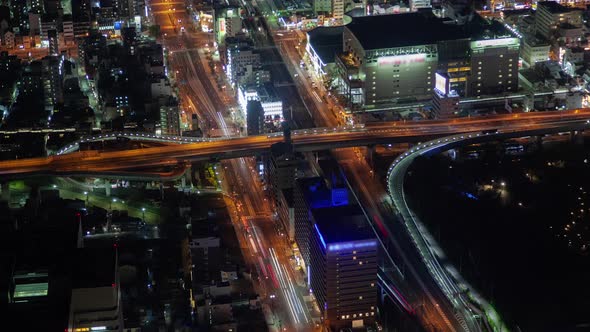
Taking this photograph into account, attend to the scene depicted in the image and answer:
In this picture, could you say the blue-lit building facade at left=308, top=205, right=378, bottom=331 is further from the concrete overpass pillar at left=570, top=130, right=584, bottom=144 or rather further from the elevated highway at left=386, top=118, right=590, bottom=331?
the concrete overpass pillar at left=570, top=130, right=584, bottom=144

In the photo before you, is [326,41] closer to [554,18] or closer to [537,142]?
[554,18]

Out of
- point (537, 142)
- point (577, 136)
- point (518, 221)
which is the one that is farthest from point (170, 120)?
point (577, 136)

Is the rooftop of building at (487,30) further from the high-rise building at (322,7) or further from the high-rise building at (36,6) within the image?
the high-rise building at (36,6)

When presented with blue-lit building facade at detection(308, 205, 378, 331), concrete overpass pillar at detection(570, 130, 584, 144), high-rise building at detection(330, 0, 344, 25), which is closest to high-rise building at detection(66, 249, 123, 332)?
blue-lit building facade at detection(308, 205, 378, 331)

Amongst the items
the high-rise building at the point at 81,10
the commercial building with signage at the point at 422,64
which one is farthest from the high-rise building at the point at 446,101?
the high-rise building at the point at 81,10

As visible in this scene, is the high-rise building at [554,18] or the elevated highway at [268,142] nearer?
the elevated highway at [268,142]

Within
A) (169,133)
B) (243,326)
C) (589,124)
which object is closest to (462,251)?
(243,326)

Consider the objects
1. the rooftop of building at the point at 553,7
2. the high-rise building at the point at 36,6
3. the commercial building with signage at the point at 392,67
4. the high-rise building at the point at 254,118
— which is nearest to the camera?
the high-rise building at the point at 254,118
